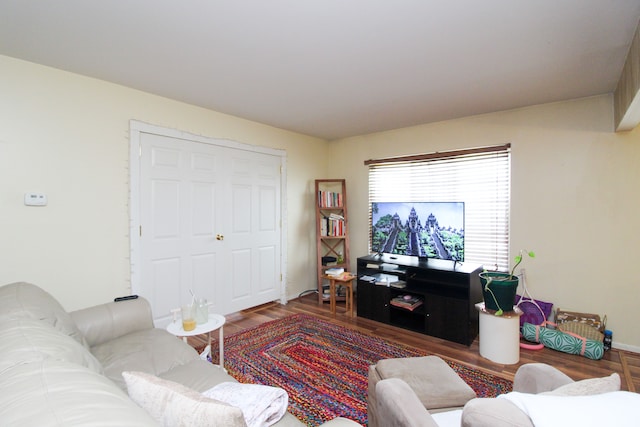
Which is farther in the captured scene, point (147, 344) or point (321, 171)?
point (321, 171)

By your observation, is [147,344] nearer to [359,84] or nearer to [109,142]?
[109,142]

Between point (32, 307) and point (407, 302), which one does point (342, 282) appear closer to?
point (407, 302)

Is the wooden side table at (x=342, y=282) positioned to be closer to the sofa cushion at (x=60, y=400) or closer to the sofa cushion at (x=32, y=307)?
the sofa cushion at (x=32, y=307)

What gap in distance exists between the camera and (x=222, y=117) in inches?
138

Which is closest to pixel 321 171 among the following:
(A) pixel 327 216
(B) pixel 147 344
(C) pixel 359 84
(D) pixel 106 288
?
(A) pixel 327 216

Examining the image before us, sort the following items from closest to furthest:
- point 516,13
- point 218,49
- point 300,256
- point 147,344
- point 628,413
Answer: point 628,413
point 516,13
point 147,344
point 218,49
point 300,256

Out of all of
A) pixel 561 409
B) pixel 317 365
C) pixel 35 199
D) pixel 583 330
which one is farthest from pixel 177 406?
pixel 583 330

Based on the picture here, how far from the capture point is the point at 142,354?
1.76m

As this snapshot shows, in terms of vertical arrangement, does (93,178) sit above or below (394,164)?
below

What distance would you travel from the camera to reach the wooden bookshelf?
4.28 metres

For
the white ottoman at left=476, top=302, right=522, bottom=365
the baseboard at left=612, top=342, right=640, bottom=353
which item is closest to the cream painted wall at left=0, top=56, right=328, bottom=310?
the white ottoman at left=476, top=302, right=522, bottom=365

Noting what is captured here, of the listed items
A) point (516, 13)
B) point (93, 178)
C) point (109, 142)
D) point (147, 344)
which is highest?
point (516, 13)

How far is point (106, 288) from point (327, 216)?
294cm

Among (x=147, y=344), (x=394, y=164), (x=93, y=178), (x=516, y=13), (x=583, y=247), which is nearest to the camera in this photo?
(x=516, y=13)
